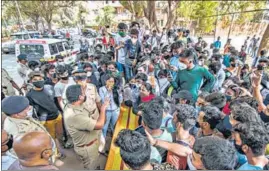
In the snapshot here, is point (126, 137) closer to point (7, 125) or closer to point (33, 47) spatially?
point (7, 125)

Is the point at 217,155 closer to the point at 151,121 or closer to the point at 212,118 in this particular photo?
the point at 151,121

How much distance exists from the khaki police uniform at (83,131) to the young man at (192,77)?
1568 millimetres

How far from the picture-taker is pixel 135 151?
1745mm

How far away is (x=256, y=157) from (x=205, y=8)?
69.4ft

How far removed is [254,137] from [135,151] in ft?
3.04

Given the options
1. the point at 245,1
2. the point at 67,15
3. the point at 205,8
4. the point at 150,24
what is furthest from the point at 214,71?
the point at 67,15

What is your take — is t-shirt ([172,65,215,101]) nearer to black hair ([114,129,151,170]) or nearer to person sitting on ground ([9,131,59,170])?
black hair ([114,129,151,170])

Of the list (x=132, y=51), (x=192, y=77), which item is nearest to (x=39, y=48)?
(x=132, y=51)

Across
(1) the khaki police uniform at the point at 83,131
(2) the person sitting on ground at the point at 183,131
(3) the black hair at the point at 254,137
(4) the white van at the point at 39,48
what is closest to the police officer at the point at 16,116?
(1) the khaki police uniform at the point at 83,131

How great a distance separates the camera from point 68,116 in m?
2.72

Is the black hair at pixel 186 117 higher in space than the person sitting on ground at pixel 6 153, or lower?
higher

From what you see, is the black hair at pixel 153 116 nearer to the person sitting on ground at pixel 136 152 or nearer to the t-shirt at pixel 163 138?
the t-shirt at pixel 163 138

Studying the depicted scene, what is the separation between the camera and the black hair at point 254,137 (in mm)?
1856

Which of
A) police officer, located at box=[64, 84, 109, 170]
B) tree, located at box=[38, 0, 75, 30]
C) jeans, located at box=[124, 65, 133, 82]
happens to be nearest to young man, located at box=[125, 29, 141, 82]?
jeans, located at box=[124, 65, 133, 82]
